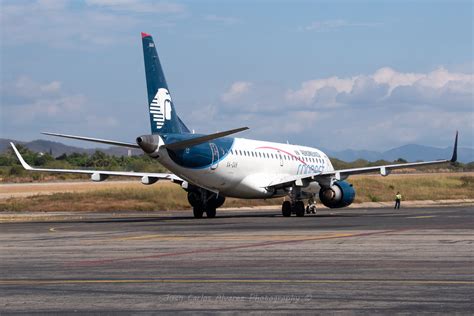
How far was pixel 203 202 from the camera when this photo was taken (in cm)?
4638

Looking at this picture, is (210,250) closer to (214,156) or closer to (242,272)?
(242,272)

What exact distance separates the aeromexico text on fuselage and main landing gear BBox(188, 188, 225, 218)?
2.55 meters

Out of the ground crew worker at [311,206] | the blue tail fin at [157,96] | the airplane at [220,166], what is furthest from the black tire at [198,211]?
the ground crew worker at [311,206]

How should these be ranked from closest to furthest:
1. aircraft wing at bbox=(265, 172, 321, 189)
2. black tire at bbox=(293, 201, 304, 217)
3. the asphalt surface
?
1. the asphalt surface
2. aircraft wing at bbox=(265, 172, 321, 189)
3. black tire at bbox=(293, 201, 304, 217)

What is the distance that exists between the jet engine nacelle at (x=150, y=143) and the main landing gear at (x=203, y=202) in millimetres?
6317

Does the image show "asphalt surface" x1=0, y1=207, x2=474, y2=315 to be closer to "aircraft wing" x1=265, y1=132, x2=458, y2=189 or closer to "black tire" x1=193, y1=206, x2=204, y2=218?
"black tire" x1=193, y1=206, x2=204, y2=218

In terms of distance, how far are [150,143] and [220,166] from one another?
17.3ft

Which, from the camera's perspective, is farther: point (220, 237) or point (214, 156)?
point (214, 156)

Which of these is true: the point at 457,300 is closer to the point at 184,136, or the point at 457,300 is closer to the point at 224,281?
the point at 224,281

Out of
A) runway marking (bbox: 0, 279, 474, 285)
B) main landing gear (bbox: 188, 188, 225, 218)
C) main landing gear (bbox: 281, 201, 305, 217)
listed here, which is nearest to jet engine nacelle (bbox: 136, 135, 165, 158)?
main landing gear (bbox: 188, 188, 225, 218)

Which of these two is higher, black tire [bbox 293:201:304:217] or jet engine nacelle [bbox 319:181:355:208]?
jet engine nacelle [bbox 319:181:355:208]

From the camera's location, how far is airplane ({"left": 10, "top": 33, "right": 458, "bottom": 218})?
135ft

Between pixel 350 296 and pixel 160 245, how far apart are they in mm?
12179

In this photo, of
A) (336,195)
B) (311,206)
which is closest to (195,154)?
Result: (336,195)
